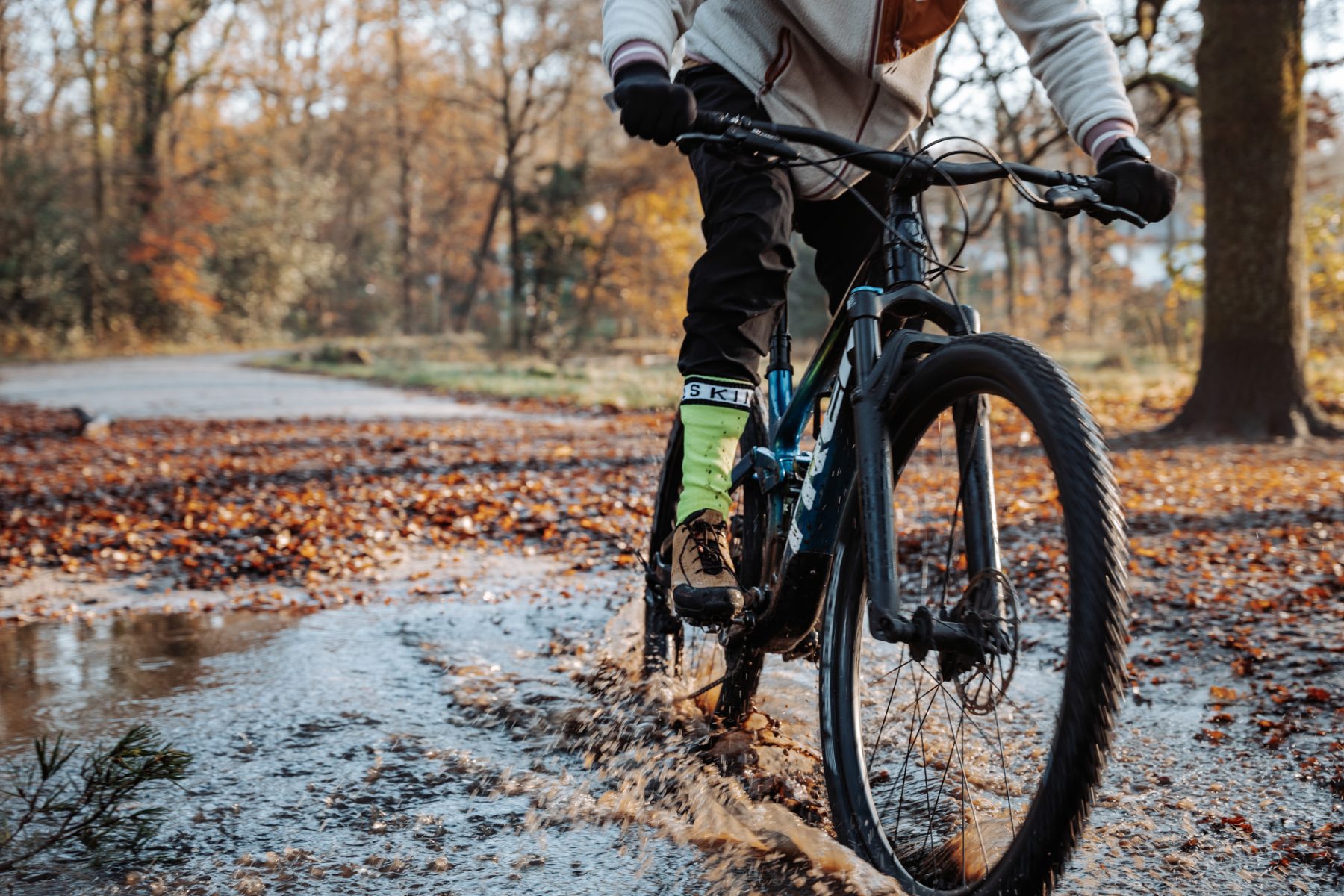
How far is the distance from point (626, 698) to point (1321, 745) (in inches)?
73.9

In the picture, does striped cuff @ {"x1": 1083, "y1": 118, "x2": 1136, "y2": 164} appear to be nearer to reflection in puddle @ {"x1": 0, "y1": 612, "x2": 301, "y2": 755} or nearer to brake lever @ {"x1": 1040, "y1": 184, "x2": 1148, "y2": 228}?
brake lever @ {"x1": 1040, "y1": 184, "x2": 1148, "y2": 228}

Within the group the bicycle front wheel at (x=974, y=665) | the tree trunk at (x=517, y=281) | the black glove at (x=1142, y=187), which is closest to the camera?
the bicycle front wheel at (x=974, y=665)

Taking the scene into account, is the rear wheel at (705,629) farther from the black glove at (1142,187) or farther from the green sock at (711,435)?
the black glove at (1142,187)

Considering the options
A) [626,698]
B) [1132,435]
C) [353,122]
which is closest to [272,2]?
[353,122]

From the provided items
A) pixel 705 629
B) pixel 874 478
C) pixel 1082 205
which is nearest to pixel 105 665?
pixel 705 629

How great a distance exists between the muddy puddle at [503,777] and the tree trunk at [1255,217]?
261 inches

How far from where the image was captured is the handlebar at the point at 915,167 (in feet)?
6.82

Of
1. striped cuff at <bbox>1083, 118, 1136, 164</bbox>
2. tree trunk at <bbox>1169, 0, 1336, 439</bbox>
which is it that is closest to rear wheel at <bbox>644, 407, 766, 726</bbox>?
striped cuff at <bbox>1083, 118, 1136, 164</bbox>

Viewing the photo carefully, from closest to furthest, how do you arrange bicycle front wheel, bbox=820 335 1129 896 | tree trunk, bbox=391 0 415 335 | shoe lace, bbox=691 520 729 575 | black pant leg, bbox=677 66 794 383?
bicycle front wheel, bbox=820 335 1129 896, black pant leg, bbox=677 66 794 383, shoe lace, bbox=691 520 729 575, tree trunk, bbox=391 0 415 335

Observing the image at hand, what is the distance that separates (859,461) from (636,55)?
0.96 metres

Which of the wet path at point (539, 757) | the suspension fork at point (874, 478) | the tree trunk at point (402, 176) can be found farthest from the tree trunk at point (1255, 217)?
the tree trunk at point (402, 176)

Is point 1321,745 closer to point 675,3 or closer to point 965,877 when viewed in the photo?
point 965,877

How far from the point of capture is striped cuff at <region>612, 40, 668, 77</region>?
2.29m

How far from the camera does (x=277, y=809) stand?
253cm
